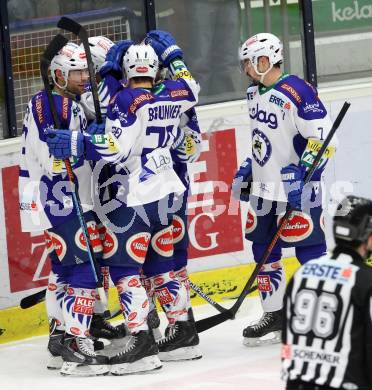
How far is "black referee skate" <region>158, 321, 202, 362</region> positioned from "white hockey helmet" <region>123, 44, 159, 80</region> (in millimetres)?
1121

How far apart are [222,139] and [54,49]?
166 cm

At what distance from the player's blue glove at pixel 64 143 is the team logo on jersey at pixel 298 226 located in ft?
3.49

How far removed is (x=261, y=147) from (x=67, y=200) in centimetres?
93

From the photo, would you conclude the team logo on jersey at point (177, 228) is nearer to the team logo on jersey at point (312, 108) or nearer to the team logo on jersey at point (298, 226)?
the team logo on jersey at point (298, 226)

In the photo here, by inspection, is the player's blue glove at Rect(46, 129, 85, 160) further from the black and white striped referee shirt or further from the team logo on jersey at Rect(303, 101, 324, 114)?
the black and white striped referee shirt

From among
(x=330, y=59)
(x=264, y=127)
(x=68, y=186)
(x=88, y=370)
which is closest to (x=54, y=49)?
(x=68, y=186)

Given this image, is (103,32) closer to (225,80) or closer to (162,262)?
(225,80)

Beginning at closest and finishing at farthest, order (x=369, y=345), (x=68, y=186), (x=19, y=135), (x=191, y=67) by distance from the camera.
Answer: (x=369, y=345) → (x=68, y=186) → (x=19, y=135) → (x=191, y=67)

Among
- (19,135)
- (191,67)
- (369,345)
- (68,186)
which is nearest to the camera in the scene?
(369,345)

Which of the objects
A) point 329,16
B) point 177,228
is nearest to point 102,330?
point 177,228

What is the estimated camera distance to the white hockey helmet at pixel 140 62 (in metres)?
5.75

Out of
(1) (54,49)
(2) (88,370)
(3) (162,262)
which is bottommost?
(2) (88,370)

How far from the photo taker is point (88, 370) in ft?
19.2

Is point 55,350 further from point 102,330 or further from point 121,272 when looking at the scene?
point 121,272
